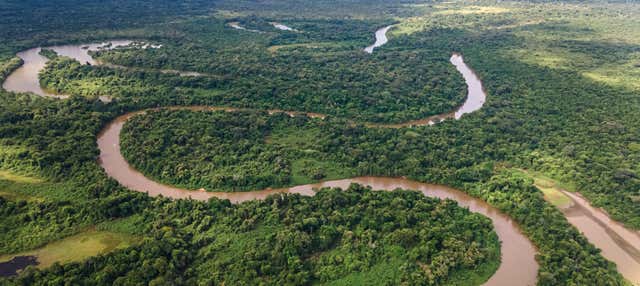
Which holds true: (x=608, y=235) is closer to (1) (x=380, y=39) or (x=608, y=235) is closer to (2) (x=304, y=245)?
(2) (x=304, y=245)

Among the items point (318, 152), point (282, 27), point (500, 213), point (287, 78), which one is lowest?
point (500, 213)

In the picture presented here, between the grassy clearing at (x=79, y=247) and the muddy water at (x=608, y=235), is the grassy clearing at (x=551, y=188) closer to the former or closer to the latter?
the muddy water at (x=608, y=235)

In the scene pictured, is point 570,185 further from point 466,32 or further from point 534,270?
point 466,32

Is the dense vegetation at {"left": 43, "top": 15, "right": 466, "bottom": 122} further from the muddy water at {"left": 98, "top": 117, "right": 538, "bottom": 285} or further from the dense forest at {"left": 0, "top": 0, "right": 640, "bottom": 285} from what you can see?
the muddy water at {"left": 98, "top": 117, "right": 538, "bottom": 285}

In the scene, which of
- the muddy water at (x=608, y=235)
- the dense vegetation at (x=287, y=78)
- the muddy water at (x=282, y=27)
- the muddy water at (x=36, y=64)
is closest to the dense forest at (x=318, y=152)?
the dense vegetation at (x=287, y=78)

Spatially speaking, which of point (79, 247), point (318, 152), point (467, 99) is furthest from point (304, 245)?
point (467, 99)

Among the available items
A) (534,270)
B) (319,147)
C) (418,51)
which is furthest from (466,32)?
(534,270)

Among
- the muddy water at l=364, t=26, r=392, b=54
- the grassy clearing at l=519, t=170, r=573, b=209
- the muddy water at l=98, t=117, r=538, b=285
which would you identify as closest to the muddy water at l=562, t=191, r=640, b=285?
the grassy clearing at l=519, t=170, r=573, b=209

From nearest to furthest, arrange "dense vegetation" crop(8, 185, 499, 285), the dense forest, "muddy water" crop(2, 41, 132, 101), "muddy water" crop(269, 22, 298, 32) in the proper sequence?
1. "dense vegetation" crop(8, 185, 499, 285)
2. the dense forest
3. "muddy water" crop(2, 41, 132, 101)
4. "muddy water" crop(269, 22, 298, 32)
